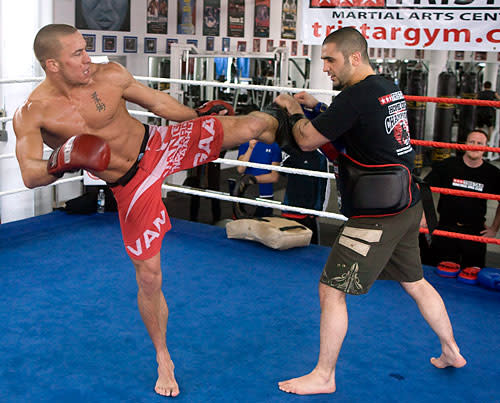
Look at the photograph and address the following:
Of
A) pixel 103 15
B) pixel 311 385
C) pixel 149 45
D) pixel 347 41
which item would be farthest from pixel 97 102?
pixel 149 45

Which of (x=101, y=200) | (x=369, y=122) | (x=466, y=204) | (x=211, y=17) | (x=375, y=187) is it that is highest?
(x=211, y=17)

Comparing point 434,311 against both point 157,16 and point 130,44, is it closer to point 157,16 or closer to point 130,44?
point 130,44

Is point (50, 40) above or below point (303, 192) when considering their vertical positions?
above

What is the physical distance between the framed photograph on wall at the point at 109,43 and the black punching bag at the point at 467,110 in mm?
6057

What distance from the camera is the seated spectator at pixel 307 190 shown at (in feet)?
13.6

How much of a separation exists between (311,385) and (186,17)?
20.6 ft

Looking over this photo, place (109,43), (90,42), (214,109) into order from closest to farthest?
(214,109) < (90,42) < (109,43)

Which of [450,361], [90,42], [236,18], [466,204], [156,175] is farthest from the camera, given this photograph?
[236,18]

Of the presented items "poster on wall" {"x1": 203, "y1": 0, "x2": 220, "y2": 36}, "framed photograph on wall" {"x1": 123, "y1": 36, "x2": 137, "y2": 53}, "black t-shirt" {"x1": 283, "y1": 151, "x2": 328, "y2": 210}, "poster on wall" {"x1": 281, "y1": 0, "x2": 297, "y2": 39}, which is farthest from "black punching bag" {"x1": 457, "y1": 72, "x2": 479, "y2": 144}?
"black t-shirt" {"x1": 283, "y1": 151, "x2": 328, "y2": 210}

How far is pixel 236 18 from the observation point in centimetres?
864

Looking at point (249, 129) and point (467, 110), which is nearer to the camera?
point (249, 129)

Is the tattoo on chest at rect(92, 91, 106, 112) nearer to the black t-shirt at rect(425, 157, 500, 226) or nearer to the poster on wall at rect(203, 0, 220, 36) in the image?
the black t-shirt at rect(425, 157, 500, 226)

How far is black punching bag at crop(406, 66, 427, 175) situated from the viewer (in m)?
9.25

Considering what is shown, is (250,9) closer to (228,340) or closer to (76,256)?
(76,256)
